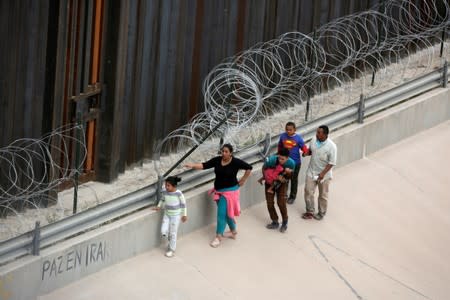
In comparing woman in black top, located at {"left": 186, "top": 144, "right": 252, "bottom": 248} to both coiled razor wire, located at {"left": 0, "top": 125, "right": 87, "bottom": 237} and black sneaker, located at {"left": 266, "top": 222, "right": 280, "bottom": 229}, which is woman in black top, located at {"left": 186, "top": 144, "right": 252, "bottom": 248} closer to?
black sneaker, located at {"left": 266, "top": 222, "right": 280, "bottom": 229}

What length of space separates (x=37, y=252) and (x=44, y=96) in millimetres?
2064

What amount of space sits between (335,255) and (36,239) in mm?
3988

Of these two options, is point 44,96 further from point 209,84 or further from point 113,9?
point 209,84

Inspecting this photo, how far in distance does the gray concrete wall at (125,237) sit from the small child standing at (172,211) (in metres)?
0.26

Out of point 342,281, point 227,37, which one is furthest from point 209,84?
point 342,281

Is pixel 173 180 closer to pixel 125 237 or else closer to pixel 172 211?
pixel 172 211

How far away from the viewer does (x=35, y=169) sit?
1631cm

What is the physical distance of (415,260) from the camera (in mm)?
17234

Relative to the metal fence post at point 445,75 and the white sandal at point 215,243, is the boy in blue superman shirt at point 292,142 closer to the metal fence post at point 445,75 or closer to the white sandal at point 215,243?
the white sandal at point 215,243

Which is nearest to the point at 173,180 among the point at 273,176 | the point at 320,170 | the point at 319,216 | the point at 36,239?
the point at 273,176

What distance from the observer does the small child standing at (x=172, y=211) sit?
16.0 metres

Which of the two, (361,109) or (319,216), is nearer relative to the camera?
(319,216)

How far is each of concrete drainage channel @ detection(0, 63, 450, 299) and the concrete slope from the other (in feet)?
0.52

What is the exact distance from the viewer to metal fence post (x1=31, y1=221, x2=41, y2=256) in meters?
14.9
